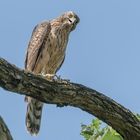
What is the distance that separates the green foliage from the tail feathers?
3296mm

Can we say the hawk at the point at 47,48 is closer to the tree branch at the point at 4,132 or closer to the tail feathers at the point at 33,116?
the tail feathers at the point at 33,116

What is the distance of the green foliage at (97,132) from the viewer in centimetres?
693

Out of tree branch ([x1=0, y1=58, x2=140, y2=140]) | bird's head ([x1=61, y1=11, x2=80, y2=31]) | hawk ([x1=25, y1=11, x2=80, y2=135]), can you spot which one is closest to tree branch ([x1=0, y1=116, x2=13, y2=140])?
tree branch ([x1=0, y1=58, x2=140, y2=140])

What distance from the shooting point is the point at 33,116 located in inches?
448

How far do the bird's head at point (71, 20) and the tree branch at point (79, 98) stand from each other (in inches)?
249

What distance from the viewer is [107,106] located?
7070 millimetres

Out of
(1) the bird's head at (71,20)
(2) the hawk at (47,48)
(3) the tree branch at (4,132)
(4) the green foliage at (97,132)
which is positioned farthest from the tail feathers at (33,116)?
(3) the tree branch at (4,132)

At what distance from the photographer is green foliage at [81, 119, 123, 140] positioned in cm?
693

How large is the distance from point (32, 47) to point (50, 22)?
829 mm

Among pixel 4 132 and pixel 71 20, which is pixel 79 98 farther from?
pixel 71 20

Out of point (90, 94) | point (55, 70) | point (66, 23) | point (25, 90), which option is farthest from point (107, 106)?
point (66, 23)

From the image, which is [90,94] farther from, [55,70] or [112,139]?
[55,70]

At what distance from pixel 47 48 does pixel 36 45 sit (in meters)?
0.29

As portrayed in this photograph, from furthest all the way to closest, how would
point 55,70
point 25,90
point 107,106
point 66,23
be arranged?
point 66,23 < point 55,70 < point 107,106 < point 25,90
